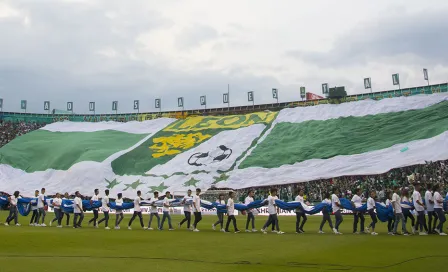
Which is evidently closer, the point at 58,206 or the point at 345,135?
the point at 58,206

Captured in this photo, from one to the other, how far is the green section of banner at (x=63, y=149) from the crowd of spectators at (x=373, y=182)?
71.2 feet

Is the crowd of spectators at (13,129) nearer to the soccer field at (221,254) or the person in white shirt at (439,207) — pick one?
the soccer field at (221,254)

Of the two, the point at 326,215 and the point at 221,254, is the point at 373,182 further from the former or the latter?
the point at 221,254

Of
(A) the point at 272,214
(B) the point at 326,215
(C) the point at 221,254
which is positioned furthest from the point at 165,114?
(C) the point at 221,254

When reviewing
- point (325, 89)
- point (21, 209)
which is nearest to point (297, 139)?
point (325, 89)

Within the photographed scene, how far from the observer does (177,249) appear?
1513 centimetres

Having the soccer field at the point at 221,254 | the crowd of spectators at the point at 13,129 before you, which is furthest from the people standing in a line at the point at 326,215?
the crowd of spectators at the point at 13,129

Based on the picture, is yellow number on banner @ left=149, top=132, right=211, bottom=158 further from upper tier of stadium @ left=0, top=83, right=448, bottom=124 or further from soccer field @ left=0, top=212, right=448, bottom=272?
soccer field @ left=0, top=212, right=448, bottom=272

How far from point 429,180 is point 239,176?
18755mm

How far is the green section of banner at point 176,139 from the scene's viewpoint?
56.5 meters

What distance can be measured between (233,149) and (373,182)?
17.5m

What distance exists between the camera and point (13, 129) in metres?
75.0

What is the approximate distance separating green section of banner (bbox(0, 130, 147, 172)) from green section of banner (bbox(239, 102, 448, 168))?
19880mm

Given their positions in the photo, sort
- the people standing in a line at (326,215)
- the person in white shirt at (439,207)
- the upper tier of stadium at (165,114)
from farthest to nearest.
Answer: the upper tier of stadium at (165,114)
the people standing in a line at (326,215)
the person in white shirt at (439,207)
